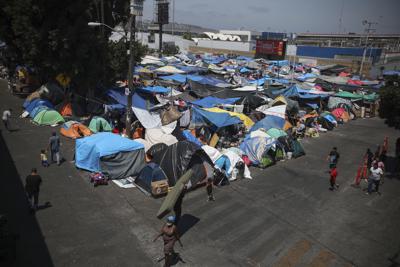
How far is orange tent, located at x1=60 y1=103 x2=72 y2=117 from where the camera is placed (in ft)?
74.5

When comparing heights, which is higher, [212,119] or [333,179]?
[212,119]

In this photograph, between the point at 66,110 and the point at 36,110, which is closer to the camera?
the point at 36,110

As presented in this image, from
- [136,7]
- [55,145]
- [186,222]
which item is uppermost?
[136,7]

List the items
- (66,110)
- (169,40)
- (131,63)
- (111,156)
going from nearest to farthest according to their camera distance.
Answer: (111,156) → (131,63) → (66,110) → (169,40)

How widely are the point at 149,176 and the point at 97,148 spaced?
2.85 m

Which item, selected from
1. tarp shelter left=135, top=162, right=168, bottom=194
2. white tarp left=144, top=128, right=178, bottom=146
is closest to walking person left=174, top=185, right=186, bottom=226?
tarp shelter left=135, top=162, right=168, bottom=194

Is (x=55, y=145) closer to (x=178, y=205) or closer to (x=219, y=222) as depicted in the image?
(x=178, y=205)

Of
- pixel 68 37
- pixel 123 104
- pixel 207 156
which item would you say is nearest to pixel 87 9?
pixel 68 37

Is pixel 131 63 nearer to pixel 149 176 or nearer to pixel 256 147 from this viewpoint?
pixel 149 176

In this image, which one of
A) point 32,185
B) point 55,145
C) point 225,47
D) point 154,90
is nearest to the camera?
point 32,185

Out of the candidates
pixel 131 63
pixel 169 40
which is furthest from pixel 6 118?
pixel 169 40

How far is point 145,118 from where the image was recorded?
19.2 m

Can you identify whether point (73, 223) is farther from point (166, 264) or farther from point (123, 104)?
point (123, 104)

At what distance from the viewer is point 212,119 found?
20.0 metres
